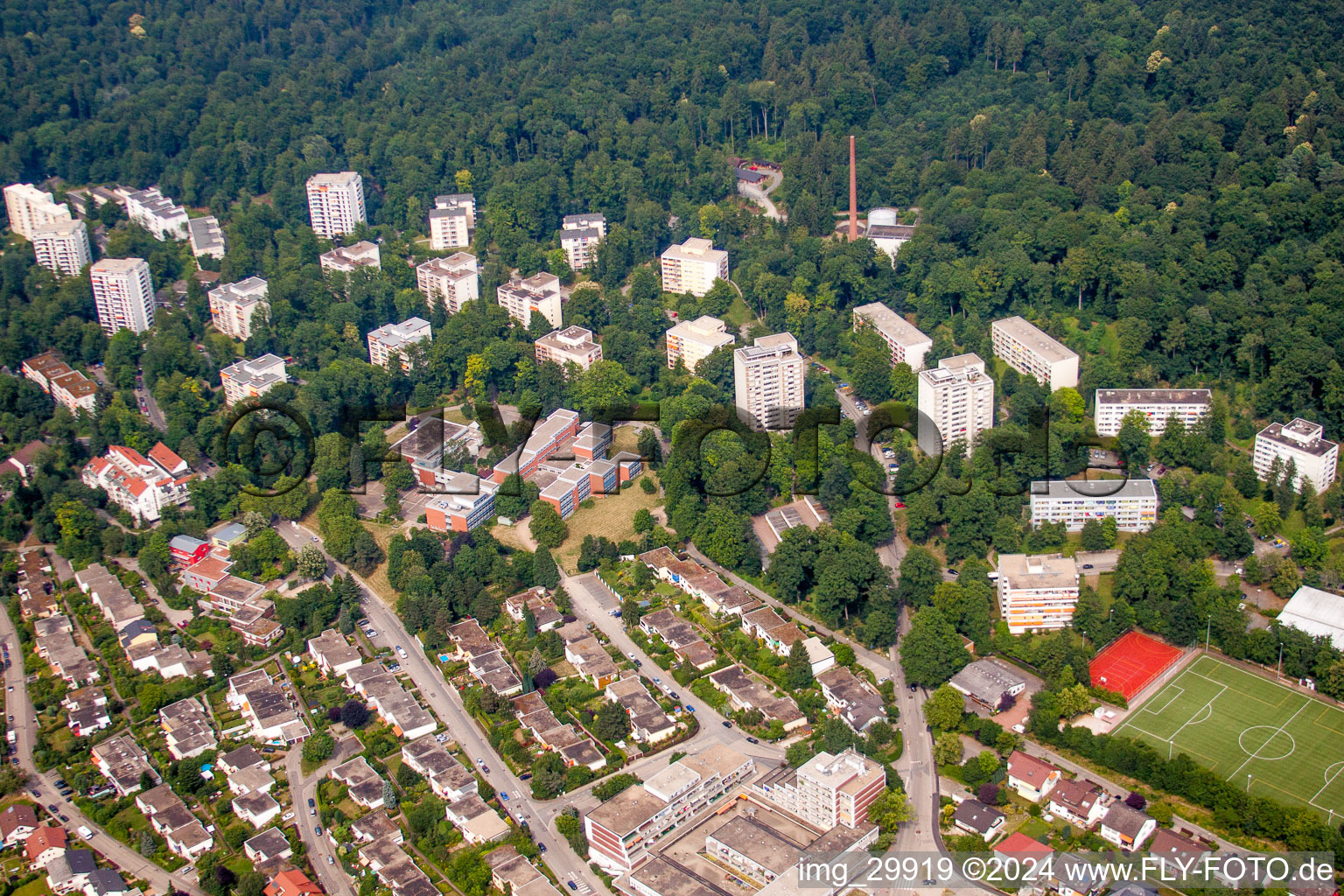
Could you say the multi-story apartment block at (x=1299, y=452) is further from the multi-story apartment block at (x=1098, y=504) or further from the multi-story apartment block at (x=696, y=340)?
the multi-story apartment block at (x=696, y=340)

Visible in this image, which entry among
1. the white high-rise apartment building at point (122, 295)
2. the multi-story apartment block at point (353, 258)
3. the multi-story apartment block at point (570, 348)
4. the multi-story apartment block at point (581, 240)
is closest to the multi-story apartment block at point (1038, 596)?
the multi-story apartment block at point (570, 348)

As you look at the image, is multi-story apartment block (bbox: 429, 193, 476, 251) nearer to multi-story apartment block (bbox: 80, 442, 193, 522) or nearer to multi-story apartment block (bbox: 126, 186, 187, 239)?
multi-story apartment block (bbox: 126, 186, 187, 239)

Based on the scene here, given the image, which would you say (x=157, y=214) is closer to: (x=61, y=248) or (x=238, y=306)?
(x=61, y=248)

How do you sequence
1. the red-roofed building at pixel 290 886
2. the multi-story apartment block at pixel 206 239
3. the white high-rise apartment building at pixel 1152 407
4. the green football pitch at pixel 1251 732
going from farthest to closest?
the multi-story apartment block at pixel 206 239 < the white high-rise apartment building at pixel 1152 407 < the green football pitch at pixel 1251 732 < the red-roofed building at pixel 290 886

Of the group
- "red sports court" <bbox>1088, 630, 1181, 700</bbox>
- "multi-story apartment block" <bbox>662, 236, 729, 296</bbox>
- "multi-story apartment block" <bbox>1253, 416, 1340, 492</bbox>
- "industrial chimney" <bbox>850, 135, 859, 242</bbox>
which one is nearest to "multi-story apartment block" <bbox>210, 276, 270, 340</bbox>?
"multi-story apartment block" <bbox>662, 236, 729, 296</bbox>

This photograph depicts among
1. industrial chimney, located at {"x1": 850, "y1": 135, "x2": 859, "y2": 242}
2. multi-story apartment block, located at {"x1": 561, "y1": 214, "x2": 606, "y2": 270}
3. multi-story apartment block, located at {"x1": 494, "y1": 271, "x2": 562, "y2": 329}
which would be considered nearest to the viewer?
multi-story apartment block, located at {"x1": 494, "y1": 271, "x2": 562, "y2": 329}

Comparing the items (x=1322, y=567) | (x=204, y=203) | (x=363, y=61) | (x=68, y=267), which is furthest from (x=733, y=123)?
(x=1322, y=567)
